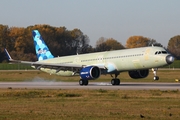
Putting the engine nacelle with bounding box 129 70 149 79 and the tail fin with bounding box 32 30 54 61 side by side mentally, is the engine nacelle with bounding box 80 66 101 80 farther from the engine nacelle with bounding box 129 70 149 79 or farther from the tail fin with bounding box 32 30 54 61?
the tail fin with bounding box 32 30 54 61

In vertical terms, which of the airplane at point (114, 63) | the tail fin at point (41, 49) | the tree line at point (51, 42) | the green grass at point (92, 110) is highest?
the tree line at point (51, 42)

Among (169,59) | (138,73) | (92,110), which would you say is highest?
(169,59)

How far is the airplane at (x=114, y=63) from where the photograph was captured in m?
47.7

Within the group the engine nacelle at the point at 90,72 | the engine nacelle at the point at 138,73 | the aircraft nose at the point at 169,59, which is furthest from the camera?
the engine nacelle at the point at 138,73

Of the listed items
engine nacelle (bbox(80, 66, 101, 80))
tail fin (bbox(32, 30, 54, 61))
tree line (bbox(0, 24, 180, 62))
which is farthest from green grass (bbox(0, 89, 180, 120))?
tree line (bbox(0, 24, 180, 62))

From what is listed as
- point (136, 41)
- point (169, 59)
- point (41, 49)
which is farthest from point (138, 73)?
point (136, 41)

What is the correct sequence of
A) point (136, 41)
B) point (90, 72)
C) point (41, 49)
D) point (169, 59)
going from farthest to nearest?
point (136, 41) < point (41, 49) < point (90, 72) < point (169, 59)

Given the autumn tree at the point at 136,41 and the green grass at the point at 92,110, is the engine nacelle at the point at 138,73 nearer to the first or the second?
the green grass at the point at 92,110

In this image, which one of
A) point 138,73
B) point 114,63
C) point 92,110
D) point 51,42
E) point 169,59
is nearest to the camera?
point 92,110

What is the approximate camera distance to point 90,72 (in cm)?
5012

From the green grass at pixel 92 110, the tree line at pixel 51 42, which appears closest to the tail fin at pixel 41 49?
the green grass at pixel 92 110

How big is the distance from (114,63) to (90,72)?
8.87 feet

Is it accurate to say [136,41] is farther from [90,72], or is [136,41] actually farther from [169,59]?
[169,59]

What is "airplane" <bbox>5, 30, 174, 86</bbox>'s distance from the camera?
157ft
